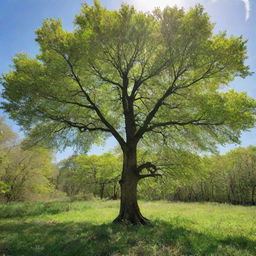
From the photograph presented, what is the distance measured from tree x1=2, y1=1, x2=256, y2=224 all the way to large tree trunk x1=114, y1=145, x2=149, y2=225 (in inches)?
2.0

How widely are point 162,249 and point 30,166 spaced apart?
26.2 meters

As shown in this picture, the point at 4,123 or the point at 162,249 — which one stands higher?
the point at 4,123

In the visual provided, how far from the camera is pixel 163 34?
338 inches

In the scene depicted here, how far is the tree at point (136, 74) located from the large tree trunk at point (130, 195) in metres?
0.05

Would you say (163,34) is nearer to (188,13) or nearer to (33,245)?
(188,13)

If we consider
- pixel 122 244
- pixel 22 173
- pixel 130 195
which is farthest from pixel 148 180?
pixel 22 173

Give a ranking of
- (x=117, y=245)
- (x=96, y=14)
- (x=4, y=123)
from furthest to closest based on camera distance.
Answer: (x=4, y=123) < (x=96, y=14) < (x=117, y=245)

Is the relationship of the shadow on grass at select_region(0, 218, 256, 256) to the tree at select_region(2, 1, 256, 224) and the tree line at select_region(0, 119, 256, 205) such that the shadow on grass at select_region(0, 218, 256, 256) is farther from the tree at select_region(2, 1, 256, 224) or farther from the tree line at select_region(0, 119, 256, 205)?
the tree line at select_region(0, 119, 256, 205)

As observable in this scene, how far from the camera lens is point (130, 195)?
33.5 ft

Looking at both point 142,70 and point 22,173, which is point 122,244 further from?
point 22,173

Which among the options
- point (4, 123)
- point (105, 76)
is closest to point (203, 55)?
point (105, 76)

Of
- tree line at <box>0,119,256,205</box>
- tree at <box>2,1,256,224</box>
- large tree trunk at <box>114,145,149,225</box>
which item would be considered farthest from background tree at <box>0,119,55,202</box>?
large tree trunk at <box>114,145,149,225</box>

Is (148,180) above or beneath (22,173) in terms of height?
beneath

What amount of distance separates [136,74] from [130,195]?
678cm
